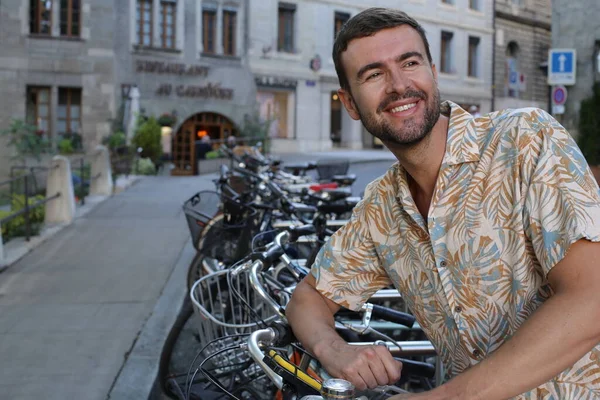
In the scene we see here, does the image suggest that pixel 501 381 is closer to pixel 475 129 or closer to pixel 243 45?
pixel 475 129

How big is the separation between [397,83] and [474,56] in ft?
129

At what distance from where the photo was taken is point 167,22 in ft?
94.0

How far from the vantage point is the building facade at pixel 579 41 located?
15372mm

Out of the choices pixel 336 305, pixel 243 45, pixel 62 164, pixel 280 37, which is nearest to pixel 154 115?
pixel 243 45

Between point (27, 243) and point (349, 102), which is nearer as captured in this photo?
point (349, 102)

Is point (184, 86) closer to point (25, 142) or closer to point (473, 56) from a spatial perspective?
point (25, 142)

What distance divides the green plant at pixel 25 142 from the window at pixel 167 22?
641 centimetres

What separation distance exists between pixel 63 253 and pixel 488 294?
8.23m

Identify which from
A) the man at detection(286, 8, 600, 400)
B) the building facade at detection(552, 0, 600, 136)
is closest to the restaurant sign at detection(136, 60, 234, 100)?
the building facade at detection(552, 0, 600, 136)

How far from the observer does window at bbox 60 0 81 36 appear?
87.5ft

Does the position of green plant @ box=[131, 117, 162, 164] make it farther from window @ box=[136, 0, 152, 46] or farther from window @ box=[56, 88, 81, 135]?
window @ box=[136, 0, 152, 46]

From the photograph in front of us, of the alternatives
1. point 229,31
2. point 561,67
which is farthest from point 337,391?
point 229,31

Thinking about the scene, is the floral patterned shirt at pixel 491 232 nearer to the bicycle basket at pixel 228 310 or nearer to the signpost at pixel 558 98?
the bicycle basket at pixel 228 310

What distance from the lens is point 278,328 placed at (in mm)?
2115
